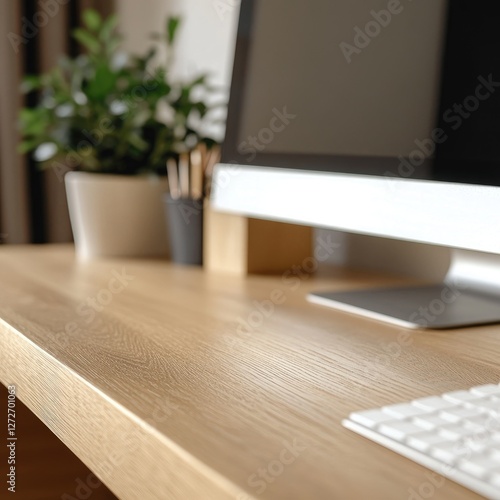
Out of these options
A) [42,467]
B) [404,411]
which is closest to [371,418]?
[404,411]

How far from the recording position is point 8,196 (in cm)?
189

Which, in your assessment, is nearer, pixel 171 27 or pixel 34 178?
pixel 171 27

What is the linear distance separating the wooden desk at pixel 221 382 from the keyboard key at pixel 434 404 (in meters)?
0.04


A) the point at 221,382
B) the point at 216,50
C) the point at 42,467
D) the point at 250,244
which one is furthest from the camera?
the point at 216,50

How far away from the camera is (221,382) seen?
0.49 metres

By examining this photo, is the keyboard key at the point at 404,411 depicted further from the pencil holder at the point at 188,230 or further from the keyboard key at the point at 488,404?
the pencil holder at the point at 188,230

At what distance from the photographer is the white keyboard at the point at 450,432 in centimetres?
32

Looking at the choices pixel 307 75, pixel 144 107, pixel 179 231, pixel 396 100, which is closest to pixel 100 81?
pixel 144 107

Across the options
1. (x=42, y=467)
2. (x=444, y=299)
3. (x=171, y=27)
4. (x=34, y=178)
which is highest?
(x=171, y=27)

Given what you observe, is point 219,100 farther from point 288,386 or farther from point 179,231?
point 288,386

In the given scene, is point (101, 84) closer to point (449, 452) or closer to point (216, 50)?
point (216, 50)

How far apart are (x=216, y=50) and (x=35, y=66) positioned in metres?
0.63

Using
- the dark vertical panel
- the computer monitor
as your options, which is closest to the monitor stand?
the computer monitor

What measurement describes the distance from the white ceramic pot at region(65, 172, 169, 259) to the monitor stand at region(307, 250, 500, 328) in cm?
48
